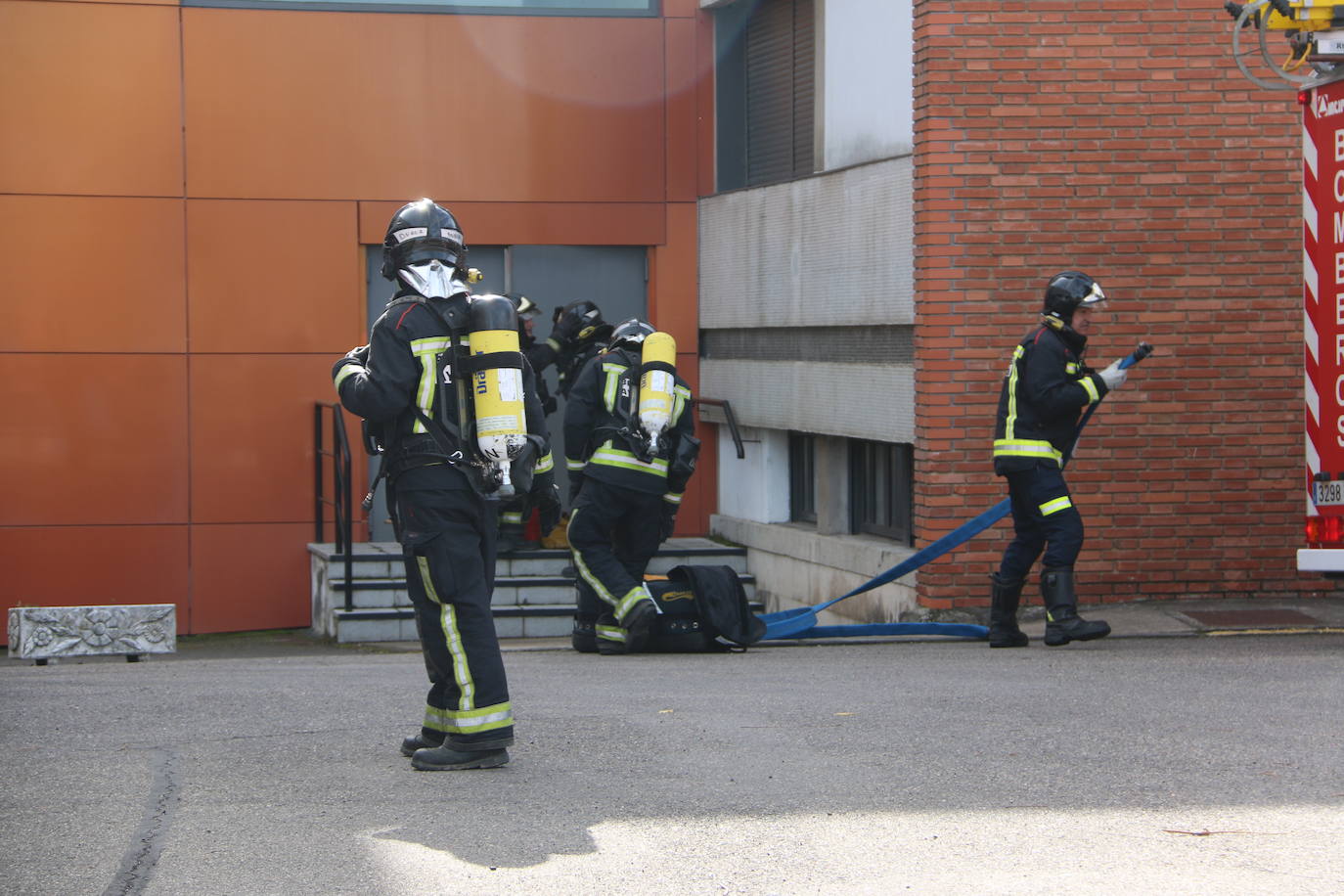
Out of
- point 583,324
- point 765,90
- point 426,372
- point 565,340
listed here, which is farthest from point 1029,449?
point 765,90

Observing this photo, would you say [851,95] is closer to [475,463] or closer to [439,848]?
[475,463]

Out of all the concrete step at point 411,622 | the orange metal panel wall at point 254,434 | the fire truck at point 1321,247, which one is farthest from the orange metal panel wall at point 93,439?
the fire truck at point 1321,247

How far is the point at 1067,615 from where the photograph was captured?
885 centimetres

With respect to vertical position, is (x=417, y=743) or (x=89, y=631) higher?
(x=417, y=743)

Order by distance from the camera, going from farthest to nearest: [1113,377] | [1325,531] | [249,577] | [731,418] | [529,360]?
[249,577] < [731,418] < [529,360] < [1113,377] < [1325,531]

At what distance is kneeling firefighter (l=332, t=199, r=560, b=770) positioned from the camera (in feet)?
19.3

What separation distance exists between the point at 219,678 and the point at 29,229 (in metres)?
6.09

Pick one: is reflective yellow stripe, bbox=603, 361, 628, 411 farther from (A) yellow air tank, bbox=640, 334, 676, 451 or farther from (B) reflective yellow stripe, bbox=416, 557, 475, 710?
(B) reflective yellow stripe, bbox=416, 557, 475, 710

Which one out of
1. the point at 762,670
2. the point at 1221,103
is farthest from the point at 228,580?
the point at 1221,103

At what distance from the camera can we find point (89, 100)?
43.2 ft

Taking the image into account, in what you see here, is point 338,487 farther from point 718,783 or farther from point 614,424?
point 718,783

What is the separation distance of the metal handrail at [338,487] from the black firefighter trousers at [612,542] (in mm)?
2557

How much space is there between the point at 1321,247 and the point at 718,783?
458cm

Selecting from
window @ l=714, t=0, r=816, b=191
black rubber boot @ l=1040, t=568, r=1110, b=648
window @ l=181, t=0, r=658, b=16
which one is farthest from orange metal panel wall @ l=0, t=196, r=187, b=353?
black rubber boot @ l=1040, t=568, r=1110, b=648
